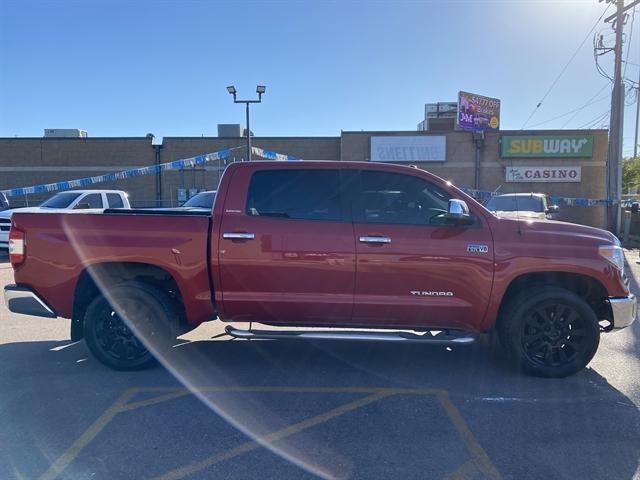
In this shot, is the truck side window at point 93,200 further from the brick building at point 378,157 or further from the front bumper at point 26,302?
the brick building at point 378,157

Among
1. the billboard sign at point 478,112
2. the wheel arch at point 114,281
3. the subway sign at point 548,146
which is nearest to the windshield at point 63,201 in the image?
the wheel arch at point 114,281

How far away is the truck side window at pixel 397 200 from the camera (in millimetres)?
4523

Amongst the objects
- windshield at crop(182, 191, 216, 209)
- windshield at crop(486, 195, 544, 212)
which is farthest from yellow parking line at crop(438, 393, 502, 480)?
windshield at crop(486, 195, 544, 212)

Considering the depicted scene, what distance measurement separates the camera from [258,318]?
15.4 ft

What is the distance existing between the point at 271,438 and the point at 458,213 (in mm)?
2387

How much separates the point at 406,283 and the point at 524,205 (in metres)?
11.3

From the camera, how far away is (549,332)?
452 cm

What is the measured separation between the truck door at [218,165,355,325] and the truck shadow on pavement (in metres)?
0.65

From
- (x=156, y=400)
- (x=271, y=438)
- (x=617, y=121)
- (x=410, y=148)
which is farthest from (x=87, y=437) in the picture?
(x=410, y=148)

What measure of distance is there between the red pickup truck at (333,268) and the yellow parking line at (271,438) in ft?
2.15

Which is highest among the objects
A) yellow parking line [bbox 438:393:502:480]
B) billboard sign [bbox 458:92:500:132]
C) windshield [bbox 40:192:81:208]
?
billboard sign [bbox 458:92:500:132]

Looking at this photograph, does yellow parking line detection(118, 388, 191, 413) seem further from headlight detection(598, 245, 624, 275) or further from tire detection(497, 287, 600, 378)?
headlight detection(598, 245, 624, 275)

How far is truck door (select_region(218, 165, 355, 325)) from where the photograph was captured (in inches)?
175

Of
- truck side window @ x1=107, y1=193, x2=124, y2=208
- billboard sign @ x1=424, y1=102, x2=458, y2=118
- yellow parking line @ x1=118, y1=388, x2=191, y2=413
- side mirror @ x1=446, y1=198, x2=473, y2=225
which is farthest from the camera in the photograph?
billboard sign @ x1=424, y1=102, x2=458, y2=118
